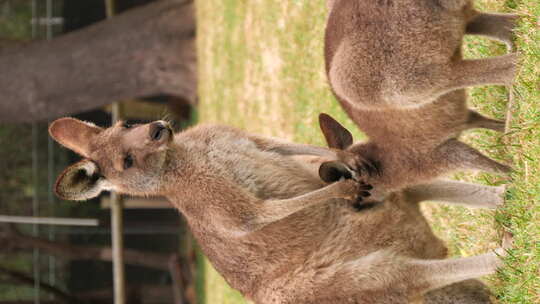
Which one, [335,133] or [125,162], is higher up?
[335,133]

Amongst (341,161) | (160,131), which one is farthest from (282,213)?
(160,131)

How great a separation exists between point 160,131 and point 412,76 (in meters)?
1.98

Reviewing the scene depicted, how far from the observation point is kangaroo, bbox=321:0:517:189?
3945mm

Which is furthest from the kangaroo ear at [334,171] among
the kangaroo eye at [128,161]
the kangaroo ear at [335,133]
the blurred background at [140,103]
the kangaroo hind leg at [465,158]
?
the kangaroo eye at [128,161]

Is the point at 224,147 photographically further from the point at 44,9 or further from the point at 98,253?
the point at 44,9

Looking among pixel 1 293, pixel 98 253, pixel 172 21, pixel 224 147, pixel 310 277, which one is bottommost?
pixel 1 293

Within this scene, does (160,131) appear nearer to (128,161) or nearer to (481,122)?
(128,161)

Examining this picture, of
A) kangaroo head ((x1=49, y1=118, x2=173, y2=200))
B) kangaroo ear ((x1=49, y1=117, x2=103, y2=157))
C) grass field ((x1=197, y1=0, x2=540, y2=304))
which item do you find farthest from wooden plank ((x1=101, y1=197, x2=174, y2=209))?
kangaroo head ((x1=49, y1=118, x2=173, y2=200))

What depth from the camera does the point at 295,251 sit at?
452cm

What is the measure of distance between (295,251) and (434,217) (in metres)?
1.95

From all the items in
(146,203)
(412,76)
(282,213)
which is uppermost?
(412,76)

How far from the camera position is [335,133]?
4867 millimetres

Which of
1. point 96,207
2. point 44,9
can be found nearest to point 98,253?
point 96,207

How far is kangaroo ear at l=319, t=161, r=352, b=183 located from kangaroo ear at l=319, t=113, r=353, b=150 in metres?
0.42
